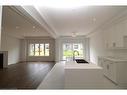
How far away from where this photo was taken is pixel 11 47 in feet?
37.8

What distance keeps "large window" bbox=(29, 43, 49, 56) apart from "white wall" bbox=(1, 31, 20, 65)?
1.46 meters

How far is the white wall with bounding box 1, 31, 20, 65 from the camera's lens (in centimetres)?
1005

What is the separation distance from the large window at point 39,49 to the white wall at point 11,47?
1458 mm

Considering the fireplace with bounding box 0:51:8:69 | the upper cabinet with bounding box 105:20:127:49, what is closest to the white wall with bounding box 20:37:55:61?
the fireplace with bounding box 0:51:8:69

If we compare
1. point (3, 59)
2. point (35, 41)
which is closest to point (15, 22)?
point (3, 59)

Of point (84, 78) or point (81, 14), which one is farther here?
point (81, 14)

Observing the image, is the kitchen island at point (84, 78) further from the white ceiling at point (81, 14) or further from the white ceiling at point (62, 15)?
the white ceiling at point (81, 14)

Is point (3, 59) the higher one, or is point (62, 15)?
point (62, 15)

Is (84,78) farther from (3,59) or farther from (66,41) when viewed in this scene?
(66,41)

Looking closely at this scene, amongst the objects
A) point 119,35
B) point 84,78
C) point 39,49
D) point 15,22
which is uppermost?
point 15,22

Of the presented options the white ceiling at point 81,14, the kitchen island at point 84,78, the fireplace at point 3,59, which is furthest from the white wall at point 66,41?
the kitchen island at point 84,78

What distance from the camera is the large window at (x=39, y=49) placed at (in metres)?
14.3

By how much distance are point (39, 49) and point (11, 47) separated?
3439 mm
